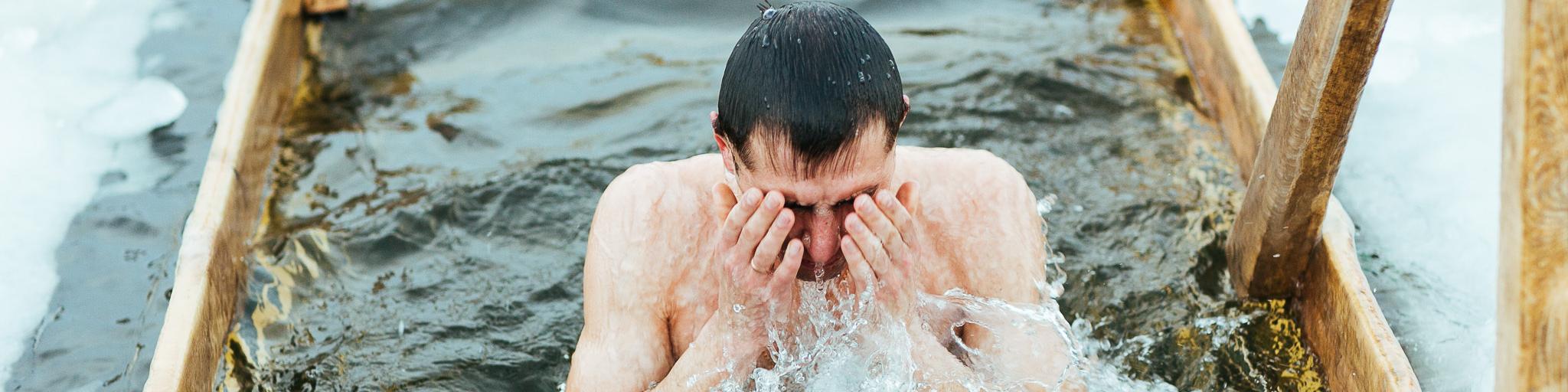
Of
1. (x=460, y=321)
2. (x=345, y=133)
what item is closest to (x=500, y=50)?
(x=345, y=133)

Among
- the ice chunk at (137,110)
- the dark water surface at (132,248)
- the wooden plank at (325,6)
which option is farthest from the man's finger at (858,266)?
the wooden plank at (325,6)

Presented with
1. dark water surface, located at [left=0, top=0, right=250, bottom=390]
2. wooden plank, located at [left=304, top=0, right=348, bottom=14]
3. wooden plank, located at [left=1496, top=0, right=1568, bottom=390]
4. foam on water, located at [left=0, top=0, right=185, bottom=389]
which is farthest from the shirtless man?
wooden plank, located at [left=304, top=0, right=348, bottom=14]

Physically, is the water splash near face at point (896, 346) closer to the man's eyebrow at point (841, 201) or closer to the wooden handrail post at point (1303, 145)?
the man's eyebrow at point (841, 201)

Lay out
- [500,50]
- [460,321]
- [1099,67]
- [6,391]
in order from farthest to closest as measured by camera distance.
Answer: [500,50] < [1099,67] < [460,321] < [6,391]

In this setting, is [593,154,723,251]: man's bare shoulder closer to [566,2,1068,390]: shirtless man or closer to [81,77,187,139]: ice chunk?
[566,2,1068,390]: shirtless man

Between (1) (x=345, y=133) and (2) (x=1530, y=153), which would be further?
(1) (x=345, y=133)

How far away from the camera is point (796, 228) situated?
8.61ft

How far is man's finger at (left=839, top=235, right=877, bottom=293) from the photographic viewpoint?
2572 mm

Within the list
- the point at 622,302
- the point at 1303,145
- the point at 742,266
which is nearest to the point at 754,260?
the point at 742,266

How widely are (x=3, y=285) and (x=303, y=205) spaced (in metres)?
0.99

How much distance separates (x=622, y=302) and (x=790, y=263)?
2.06 ft

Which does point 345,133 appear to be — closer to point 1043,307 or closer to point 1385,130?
point 1043,307

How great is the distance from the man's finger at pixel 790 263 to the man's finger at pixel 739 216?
11 cm

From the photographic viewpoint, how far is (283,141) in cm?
518
